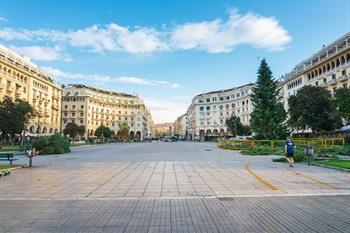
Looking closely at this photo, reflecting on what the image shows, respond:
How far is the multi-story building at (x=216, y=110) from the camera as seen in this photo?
116719mm

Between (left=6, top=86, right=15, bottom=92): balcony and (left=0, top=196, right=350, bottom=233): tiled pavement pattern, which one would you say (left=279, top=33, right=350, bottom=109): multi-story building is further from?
(left=6, top=86, right=15, bottom=92): balcony

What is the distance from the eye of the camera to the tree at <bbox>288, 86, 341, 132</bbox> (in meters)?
50.6

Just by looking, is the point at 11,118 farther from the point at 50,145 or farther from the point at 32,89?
the point at 32,89

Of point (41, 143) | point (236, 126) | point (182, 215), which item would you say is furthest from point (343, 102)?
point (236, 126)

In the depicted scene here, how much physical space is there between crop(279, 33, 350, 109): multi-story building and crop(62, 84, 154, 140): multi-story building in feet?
254

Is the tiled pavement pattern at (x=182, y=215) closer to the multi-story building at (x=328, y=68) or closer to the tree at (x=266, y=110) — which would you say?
the tree at (x=266, y=110)

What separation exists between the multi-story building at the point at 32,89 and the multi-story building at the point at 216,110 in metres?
61.2

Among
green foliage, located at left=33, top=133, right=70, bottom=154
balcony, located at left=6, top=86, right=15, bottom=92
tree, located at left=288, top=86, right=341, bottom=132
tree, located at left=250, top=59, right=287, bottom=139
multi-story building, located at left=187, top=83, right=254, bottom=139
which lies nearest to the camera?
green foliage, located at left=33, top=133, right=70, bottom=154

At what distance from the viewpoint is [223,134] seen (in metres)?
123

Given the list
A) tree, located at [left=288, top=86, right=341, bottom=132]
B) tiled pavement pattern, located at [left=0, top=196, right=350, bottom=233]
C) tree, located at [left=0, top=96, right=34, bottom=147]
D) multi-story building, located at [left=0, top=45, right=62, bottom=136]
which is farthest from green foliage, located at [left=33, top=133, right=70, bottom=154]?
tree, located at [left=288, top=86, right=341, bottom=132]

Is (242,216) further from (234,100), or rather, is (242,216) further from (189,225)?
(234,100)

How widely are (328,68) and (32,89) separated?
6959cm

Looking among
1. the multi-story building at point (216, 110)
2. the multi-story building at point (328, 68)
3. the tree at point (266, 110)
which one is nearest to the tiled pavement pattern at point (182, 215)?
the tree at point (266, 110)

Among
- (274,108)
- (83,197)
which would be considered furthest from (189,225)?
(274,108)
